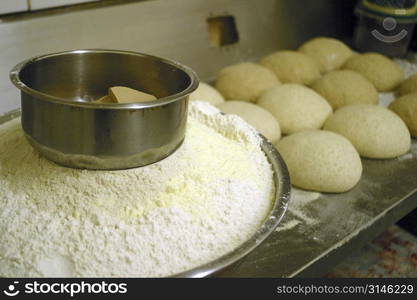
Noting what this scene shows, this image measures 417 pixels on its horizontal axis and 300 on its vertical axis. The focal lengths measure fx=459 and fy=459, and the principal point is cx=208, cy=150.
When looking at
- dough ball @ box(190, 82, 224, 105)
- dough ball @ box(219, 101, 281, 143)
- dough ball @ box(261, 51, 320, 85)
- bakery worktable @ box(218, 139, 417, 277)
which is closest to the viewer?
bakery worktable @ box(218, 139, 417, 277)

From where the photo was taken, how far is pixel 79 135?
0.78 m

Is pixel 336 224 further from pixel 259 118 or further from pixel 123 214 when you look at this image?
pixel 123 214

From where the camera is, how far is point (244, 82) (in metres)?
1.71

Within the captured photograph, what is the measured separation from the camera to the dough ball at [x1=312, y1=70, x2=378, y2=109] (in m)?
→ 1.71

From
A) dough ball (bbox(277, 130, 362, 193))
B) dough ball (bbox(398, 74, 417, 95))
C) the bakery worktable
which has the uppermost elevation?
dough ball (bbox(398, 74, 417, 95))

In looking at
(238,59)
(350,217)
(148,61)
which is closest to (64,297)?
(148,61)

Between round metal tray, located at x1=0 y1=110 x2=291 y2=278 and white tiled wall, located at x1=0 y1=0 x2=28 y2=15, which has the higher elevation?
white tiled wall, located at x1=0 y1=0 x2=28 y2=15

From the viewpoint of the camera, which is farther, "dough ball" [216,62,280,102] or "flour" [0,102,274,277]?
"dough ball" [216,62,280,102]

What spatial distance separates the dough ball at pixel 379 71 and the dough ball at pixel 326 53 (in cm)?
10

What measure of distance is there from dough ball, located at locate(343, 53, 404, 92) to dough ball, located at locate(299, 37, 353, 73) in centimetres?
10

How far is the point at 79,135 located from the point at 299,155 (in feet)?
2.41

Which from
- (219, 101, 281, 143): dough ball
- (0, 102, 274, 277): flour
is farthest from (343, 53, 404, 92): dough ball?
(0, 102, 274, 277): flour

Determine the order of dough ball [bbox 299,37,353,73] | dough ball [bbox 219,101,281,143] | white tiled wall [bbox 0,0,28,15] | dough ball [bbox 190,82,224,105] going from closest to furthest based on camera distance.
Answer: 1. white tiled wall [bbox 0,0,28,15]
2. dough ball [bbox 219,101,281,143]
3. dough ball [bbox 190,82,224,105]
4. dough ball [bbox 299,37,353,73]

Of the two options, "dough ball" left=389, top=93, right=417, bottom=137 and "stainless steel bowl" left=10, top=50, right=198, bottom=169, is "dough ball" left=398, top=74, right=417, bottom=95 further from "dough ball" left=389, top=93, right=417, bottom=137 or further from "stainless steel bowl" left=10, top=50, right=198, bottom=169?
"stainless steel bowl" left=10, top=50, right=198, bottom=169
